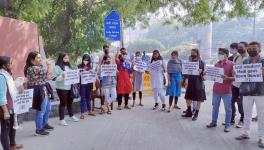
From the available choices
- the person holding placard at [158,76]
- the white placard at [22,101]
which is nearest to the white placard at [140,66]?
the person holding placard at [158,76]

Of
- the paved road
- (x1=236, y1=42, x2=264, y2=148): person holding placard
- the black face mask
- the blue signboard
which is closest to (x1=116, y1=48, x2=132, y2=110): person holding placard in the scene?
the paved road

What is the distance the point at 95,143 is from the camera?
26.6ft

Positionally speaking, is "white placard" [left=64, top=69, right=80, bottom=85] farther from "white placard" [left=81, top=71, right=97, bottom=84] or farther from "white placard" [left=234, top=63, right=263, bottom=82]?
"white placard" [left=234, top=63, right=263, bottom=82]

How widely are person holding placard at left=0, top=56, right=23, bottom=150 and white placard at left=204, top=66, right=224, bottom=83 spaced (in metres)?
4.33

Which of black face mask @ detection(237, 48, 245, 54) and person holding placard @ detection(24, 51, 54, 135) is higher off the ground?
black face mask @ detection(237, 48, 245, 54)

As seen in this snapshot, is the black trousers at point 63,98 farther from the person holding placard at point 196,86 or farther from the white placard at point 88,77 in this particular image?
the person holding placard at point 196,86

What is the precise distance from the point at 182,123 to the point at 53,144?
11.5ft

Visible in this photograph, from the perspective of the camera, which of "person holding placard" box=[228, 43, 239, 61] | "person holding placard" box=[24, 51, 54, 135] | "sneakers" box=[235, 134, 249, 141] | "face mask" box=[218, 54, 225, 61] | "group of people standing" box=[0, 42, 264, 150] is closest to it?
"group of people standing" box=[0, 42, 264, 150]

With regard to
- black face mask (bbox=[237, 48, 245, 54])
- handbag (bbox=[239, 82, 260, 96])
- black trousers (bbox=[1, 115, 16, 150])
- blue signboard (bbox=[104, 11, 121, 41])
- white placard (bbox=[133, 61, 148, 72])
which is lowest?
black trousers (bbox=[1, 115, 16, 150])

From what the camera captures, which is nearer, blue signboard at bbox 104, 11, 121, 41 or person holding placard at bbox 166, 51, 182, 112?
person holding placard at bbox 166, 51, 182, 112

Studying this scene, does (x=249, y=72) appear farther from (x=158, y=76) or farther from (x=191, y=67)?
(x=158, y=76)

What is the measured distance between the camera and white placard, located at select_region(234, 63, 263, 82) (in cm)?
773

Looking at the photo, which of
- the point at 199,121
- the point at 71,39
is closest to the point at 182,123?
the point at 199,121

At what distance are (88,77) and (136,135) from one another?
277cm
